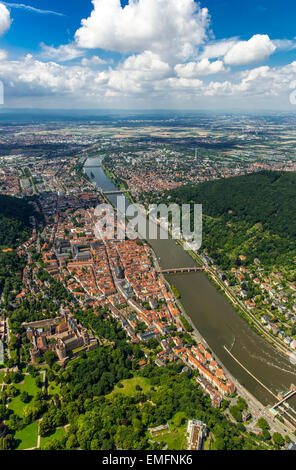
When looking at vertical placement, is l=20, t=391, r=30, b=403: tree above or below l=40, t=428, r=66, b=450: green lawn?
above

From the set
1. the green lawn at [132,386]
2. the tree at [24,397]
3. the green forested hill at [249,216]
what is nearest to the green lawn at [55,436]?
the tree at [24,397]

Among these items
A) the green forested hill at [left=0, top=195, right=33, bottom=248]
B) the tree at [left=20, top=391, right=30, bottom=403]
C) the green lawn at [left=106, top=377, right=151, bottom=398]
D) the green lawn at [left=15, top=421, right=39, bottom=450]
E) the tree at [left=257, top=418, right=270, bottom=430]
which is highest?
the green forested hill at [left=0, top=195, right=33, bottom=248]

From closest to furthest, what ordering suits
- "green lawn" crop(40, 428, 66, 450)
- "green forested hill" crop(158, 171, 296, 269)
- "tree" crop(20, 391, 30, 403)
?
"green lawn" crop(40, 428, 66, 450) < "tree" crop(20, 391, 30, 403) < "green forested hill" crop(158, 171, 296, 269)

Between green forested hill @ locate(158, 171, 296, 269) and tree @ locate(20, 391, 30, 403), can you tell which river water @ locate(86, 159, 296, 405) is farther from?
tree @ locate(20, 391, 30, 403)

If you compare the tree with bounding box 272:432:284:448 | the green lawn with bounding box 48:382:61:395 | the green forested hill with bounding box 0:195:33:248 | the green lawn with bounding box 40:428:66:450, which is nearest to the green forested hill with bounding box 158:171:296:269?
the tree with bounding box 272:432:284:448

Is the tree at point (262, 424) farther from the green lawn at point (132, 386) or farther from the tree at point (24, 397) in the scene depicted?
the tree at point (24, 397)
